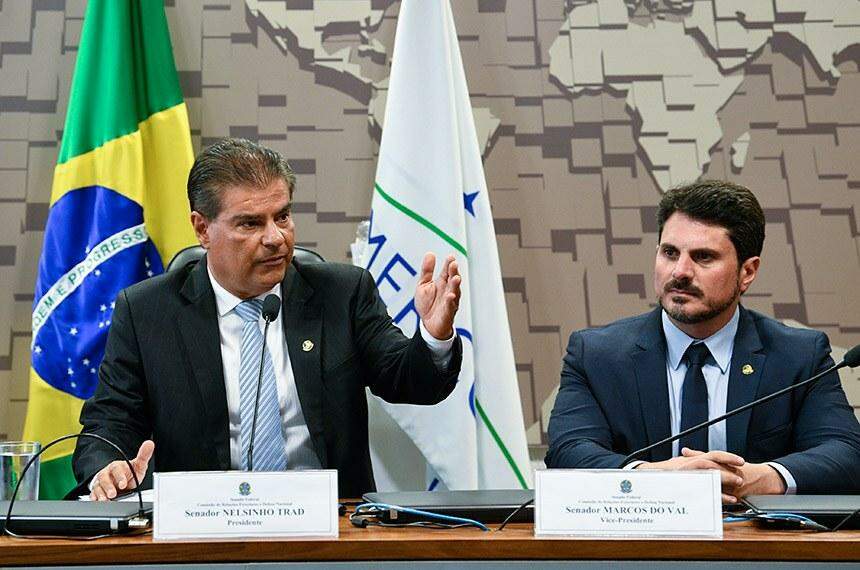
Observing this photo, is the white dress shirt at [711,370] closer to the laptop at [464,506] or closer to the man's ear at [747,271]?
the man's ear at [747,271]

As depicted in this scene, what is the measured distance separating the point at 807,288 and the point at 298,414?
1971 mm

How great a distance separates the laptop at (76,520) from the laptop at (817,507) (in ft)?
3.02

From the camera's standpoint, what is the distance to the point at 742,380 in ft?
6.89

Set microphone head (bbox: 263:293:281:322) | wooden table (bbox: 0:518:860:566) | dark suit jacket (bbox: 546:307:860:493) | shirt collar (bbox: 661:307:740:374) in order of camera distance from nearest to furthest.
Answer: wooden table (bbox: 0:518:860:566)
microphone head (bbox: 263:293:281:322)
dark suit jacket (bbox: 546:307:860:493)
shirt collar (bbox: 661:307:740:374)

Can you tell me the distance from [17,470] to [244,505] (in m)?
0.61

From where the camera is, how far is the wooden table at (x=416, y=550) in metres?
1.20

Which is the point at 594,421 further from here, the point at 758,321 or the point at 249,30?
the point at 249,30

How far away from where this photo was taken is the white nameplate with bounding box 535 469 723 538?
49.4 inches

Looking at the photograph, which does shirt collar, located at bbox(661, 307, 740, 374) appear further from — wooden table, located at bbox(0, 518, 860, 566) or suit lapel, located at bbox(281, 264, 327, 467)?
wooden table, located at bbox(0, 518, 860, 566)

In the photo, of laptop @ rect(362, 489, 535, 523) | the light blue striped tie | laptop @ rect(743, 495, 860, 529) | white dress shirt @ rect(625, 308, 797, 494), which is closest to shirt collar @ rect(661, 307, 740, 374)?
white dress shirt @ rect(625, 308, 797, 494)

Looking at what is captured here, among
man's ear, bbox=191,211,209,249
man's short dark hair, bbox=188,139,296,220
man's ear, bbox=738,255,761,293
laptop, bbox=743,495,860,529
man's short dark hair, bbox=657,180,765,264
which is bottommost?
laptop, bbox=743,495,860,529

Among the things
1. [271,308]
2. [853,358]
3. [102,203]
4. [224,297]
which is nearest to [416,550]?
[271,308]

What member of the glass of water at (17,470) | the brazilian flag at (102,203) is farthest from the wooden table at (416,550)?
the brazilian flag at (102,203)

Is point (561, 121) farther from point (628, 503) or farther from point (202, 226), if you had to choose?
point (628, 503)
